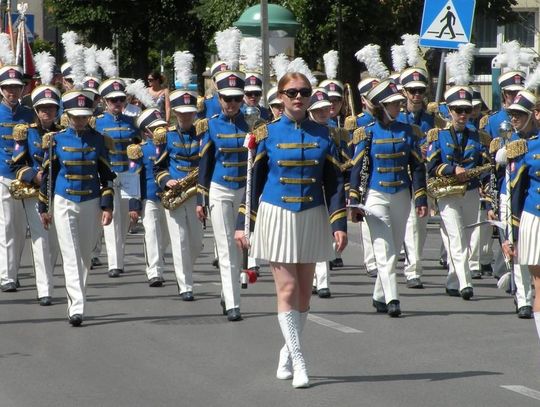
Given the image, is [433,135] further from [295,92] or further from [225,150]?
[295,92]

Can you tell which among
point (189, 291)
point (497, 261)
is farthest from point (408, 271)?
point (189, 291)

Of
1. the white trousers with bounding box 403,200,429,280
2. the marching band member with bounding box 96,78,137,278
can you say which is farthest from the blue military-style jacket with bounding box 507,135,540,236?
the marching band member with bounding box 96,78,137,278

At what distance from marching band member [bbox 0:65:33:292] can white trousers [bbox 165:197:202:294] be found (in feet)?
5.76

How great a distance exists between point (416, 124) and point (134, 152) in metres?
3.02

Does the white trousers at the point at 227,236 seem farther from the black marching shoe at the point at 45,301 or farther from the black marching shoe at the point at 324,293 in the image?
the black marching shoe at the point at 45,301

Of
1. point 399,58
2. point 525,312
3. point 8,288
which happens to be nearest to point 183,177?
point 8,288

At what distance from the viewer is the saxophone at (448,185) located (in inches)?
608

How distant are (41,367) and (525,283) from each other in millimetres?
4745

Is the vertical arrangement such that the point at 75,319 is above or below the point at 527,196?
below

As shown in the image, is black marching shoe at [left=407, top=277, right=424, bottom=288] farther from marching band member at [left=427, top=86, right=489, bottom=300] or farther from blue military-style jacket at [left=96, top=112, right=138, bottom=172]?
blue military-style jacket at [left=96, top=112, right=138, bottom=172]

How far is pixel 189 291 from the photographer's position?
1519 centimetres

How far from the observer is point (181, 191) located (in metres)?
15.2

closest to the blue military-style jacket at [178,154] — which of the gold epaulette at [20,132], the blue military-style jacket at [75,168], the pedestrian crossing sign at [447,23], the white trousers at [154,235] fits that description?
the white trousers at [154,235]

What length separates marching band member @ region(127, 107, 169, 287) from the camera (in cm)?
1645
